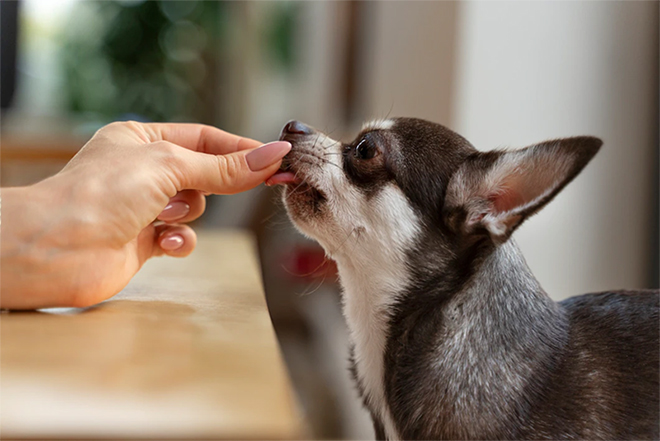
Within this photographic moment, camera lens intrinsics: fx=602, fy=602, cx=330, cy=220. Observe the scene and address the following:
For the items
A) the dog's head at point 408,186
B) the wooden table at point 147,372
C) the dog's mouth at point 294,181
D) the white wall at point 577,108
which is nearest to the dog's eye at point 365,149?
the dog's head at point 408,186

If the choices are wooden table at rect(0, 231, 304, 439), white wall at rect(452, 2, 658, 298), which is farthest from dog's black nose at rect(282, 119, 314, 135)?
white wall at rect(452, 2, 658, 298)

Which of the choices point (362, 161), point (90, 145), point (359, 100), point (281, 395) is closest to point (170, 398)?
point (281, 395)

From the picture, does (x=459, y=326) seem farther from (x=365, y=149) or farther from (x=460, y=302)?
(x=365, y=149)

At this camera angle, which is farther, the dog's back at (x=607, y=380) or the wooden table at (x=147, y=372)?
the dog's back at (x=607, y=380)

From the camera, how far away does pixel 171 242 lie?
47.6 inches

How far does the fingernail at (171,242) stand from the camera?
3.95 ft

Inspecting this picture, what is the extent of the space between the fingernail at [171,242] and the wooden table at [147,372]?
0.17 m

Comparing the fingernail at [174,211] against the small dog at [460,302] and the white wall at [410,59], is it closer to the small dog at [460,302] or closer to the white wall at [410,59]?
the small dog at [460,302]

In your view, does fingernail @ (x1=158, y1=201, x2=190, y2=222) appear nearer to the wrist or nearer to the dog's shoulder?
the wrist

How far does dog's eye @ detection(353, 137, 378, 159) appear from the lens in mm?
1165

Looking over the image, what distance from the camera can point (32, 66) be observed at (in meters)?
5.68

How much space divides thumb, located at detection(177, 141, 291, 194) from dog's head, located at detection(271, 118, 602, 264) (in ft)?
0.24

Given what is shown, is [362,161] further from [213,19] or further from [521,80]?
[213,19]

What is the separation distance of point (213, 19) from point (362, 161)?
555 cm
